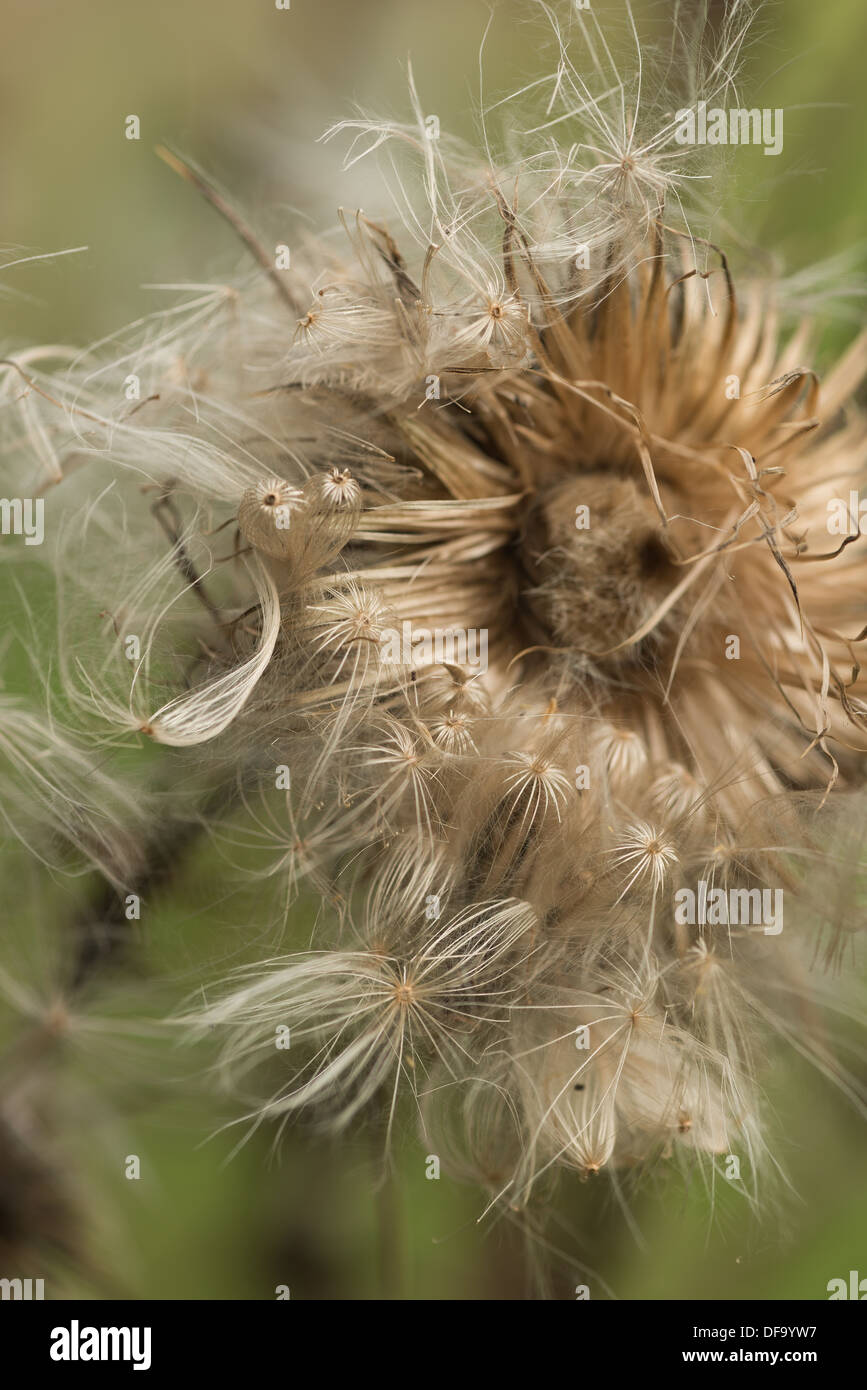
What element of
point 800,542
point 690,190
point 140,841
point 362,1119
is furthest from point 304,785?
point 690,190

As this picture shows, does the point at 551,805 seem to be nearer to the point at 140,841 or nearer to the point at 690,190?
the point at 140,841

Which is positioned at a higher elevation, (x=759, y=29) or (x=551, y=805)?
(x=759, y=29)
